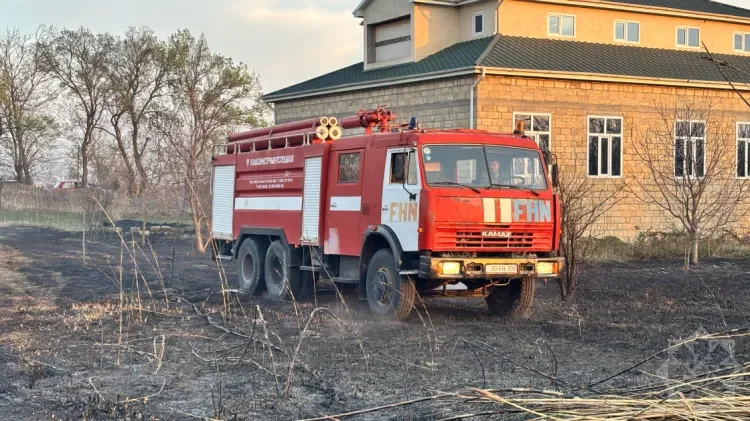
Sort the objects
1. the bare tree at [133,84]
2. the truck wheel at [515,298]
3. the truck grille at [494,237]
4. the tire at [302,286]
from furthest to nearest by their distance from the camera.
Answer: the bare tree at [133,84] < the tire at [302,286] < the truck wheel at [515,298] < the truck grille at [494,237]

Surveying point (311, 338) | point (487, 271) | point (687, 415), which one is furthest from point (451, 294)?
point (687, 415)

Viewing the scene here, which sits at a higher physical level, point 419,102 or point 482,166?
point 419,102

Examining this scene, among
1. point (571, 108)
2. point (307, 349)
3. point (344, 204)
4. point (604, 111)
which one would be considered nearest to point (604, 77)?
point (604, 111)

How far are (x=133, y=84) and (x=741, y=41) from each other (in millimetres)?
38839

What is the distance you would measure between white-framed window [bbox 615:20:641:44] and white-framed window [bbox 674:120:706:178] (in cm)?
483

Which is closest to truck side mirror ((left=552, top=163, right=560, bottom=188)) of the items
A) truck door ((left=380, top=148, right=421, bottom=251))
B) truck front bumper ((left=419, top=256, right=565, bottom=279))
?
truck front bumper ((left=419, top=256, right=565, bottom=279))

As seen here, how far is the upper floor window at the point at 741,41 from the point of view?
3266cm

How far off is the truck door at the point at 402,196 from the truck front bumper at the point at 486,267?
41 cm

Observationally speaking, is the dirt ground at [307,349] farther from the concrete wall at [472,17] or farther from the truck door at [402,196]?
the concrete wall at [472,17]

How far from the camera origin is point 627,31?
99.5 feet

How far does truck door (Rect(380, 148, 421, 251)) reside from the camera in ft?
41.2

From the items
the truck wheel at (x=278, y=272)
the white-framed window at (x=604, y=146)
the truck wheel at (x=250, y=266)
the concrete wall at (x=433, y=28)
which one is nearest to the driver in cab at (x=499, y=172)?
the truck wheel at (x=278, y=272)

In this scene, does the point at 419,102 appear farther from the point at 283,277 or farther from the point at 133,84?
the point at 133,84

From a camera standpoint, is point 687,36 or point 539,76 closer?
point 539,76
